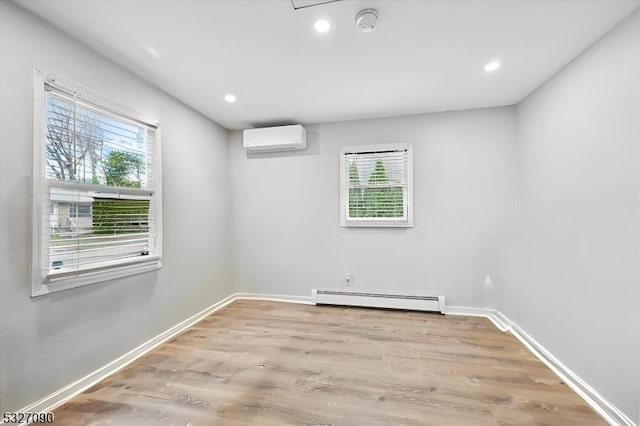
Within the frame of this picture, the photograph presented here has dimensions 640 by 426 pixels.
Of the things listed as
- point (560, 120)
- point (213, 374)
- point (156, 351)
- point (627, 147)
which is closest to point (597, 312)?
point (627, 147)

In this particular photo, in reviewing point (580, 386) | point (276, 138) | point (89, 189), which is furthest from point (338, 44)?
point (580, 386)

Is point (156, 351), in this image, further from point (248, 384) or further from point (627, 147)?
point (627, 147)

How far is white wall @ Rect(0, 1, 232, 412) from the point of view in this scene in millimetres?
1550

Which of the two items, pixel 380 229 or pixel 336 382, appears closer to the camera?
pixel 336 382

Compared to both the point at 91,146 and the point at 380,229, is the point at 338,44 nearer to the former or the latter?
the point at 91,146

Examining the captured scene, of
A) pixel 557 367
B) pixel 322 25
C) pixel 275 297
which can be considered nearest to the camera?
pixel 322 25

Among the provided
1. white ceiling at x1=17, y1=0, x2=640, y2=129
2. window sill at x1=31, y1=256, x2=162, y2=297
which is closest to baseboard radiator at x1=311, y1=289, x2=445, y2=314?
window sill at x1=31, y1=256, x2=162, y2=297

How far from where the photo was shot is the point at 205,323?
121 inches

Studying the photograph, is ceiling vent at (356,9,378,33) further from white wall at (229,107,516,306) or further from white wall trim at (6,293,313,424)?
white wall trim at (6,293,313,424)

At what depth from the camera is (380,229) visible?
351 centimetres

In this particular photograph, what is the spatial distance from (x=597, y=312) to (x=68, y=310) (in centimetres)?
369

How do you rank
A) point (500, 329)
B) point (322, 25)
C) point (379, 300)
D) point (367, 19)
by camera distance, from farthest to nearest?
point (379, 300) → point (500, 329) → point (322, 25) → point (367, 19)

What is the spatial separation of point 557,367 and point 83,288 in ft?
12.3

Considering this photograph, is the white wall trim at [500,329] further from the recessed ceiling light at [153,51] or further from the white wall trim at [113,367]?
the recessed ceiling light at [153,51]
